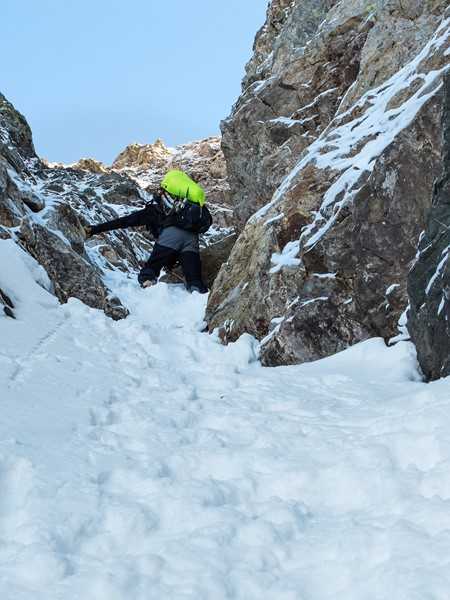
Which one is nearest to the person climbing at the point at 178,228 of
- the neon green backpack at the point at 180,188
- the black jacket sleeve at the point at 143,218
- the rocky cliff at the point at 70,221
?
the neon green backpack at the point at 180,188

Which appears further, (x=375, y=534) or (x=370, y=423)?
(x=370, y=423)

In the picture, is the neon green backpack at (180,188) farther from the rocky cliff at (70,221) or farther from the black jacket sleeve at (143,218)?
the rocky cliff at (70,221)

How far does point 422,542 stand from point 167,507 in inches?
55.7

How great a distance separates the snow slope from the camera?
288 centimetres

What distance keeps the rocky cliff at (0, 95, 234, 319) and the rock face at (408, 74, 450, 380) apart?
503cm

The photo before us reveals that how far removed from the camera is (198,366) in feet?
25.0

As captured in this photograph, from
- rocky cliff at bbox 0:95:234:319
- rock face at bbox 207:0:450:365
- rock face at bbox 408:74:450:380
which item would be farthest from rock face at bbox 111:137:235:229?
rock face at bbox 408:74:450:380

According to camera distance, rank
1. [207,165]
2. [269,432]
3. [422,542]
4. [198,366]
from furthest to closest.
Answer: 1. [207,165]
2. [198,366]
3. [269,432]
4. [422,542]

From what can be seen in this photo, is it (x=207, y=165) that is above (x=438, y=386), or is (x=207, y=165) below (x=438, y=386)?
above

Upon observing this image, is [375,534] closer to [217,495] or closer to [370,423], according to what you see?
[217,495]

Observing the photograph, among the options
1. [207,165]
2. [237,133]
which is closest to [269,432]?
[237,133]

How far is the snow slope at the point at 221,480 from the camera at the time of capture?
2883 mm

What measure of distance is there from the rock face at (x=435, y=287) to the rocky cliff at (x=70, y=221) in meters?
5.03

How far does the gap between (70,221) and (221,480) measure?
405 inches
